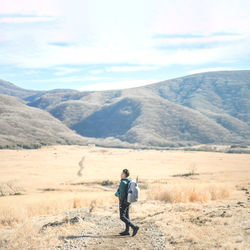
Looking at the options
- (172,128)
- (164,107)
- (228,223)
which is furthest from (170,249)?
(164,107)

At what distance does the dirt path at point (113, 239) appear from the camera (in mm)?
7102

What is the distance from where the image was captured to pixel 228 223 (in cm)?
821

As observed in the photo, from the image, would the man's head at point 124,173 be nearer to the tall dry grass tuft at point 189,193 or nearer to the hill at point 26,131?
the tall dry grass tuft at point 189,193

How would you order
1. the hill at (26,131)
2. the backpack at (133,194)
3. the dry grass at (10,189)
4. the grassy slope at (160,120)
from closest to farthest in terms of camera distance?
the backpack at (133,194)
the dry grass at (10,189)
the hill at (26,131)
the grassy slope at (160,120)

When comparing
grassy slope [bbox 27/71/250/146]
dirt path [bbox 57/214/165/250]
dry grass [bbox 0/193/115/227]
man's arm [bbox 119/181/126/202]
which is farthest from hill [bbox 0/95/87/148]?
man's arm [bbox 119/181/126/202]

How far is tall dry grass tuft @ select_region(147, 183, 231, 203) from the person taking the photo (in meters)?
13.4

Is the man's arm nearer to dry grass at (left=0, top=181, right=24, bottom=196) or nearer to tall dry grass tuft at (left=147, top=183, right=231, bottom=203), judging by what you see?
tall dry grass tuft at (left=147, top=183, right=231, bottom=203)

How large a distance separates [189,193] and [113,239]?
6.91m

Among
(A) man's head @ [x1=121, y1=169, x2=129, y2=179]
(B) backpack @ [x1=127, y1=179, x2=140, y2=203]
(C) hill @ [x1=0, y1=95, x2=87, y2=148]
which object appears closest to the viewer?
(B) backpack @ [x1=127, y1=179, x2=140, y2=203]

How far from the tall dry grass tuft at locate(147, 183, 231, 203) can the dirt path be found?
4.73m

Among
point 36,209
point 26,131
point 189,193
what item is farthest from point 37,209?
point 26,131

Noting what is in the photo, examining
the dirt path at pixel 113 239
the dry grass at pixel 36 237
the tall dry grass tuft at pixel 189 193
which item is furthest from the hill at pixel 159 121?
the dry grass at pixel 36 237

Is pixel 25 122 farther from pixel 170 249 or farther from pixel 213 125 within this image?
pixel 170 249

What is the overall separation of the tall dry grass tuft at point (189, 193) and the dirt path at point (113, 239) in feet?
15.5
